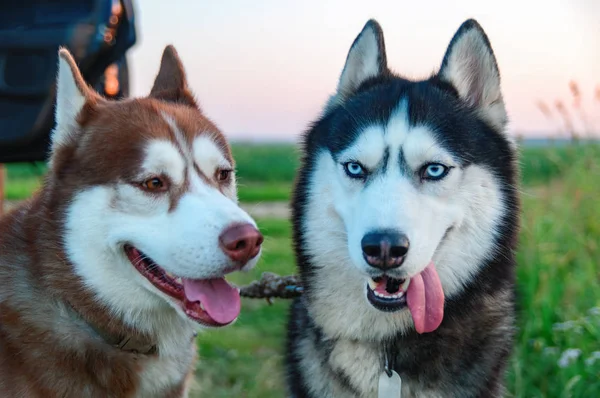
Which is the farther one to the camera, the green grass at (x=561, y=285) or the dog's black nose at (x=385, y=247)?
the green grass at (x=561, y=285)

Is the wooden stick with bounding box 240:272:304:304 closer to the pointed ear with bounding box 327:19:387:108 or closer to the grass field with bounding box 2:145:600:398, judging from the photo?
the grass field with bounding box 2:145:600:398

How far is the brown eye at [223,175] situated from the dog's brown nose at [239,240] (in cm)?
51

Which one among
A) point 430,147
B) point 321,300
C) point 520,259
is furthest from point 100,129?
point 520,259

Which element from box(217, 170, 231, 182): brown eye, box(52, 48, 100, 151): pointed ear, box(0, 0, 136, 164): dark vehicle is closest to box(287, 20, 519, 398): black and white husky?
box(217, 170, 231, 182): brown eye

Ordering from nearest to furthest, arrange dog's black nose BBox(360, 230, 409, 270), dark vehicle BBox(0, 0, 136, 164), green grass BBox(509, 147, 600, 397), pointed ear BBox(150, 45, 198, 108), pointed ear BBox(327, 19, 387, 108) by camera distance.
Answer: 1. dog's black nose BBox(360, 230, 409, 270)
2. pointed ear BBox(327, 19, 387, 108)
3. pointed ear BBox(150, 45, 198, 108)
4. green grass BBox(509, 147, 600, 397)
5. dark vehicle BBox(0, 0, 136, 164)

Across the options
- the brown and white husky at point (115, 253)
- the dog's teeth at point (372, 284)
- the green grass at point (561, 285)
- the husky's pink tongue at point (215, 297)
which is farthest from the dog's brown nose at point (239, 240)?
the green grass at point (561, 285)

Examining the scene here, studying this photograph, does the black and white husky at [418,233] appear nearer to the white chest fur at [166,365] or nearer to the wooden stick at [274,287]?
the wooden stick at [274,287]

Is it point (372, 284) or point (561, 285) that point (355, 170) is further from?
point (561, 285)

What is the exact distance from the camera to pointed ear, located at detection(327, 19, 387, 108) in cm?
329

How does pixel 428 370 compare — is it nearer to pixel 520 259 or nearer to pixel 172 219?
pixel 172 219

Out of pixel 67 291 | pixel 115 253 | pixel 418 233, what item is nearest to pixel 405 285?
pixel 418 233

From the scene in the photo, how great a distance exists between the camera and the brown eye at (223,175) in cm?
319

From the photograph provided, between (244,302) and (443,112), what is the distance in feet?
14.4

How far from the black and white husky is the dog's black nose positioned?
0.04 meters
